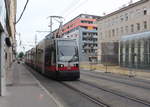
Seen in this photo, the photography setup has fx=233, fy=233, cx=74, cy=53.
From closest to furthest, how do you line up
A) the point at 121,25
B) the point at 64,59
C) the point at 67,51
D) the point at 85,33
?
1. the point at 64,59
2. the point at 67,51
3. the point at 121,25
4. the point at 85,33

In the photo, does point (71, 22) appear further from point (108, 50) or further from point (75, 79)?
point (75, 79)

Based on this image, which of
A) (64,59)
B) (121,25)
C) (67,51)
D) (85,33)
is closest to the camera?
(64,59)

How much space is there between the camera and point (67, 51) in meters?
16.5

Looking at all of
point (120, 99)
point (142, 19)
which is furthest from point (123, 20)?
point (120, 99)

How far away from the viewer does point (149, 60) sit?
104ft

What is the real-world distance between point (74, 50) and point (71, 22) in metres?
92.9

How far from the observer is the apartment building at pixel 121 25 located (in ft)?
179

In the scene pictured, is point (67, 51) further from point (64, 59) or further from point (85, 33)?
point (85, 33)

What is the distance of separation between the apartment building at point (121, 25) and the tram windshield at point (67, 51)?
31.0 metres

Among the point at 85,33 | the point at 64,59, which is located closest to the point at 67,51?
the point at 64,59

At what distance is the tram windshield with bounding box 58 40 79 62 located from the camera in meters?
16.3

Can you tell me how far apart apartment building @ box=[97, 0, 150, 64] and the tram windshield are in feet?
102

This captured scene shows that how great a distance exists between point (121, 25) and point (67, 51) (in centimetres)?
5007

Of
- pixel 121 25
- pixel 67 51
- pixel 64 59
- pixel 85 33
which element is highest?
pixel 85 33
